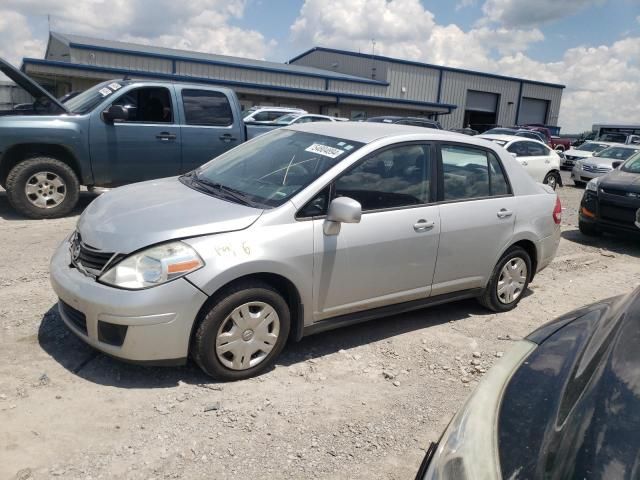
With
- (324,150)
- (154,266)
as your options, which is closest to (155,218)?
(154,266)

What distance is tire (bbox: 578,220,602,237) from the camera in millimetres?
8570

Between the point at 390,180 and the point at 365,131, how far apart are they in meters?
0.51

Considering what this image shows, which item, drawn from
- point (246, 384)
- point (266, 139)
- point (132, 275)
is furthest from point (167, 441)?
point (266, 139)

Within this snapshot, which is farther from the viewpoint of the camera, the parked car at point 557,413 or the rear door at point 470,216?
the rear door at point 470,216

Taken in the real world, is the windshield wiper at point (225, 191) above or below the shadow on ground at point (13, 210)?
→ above

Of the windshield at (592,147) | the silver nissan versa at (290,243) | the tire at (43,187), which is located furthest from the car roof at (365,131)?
the windshield at (592,147)

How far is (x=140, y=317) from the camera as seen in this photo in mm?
3064

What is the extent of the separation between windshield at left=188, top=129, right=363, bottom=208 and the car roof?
10cm

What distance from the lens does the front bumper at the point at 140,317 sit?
306 cm

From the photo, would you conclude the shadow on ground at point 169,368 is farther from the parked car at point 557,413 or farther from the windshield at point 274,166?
the parked car at point 557,413

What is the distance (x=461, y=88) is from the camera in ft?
136

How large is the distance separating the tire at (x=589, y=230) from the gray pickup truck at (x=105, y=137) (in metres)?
5.75

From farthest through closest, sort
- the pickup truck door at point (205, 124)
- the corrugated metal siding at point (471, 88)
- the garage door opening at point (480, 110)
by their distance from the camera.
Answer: the garage door opening at point (480, 110) → the corrugated metal siding at point (471, 88) → the pickup truck door at point (205, 124)

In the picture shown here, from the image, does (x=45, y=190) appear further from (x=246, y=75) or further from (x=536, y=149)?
(x=246, y=75)
